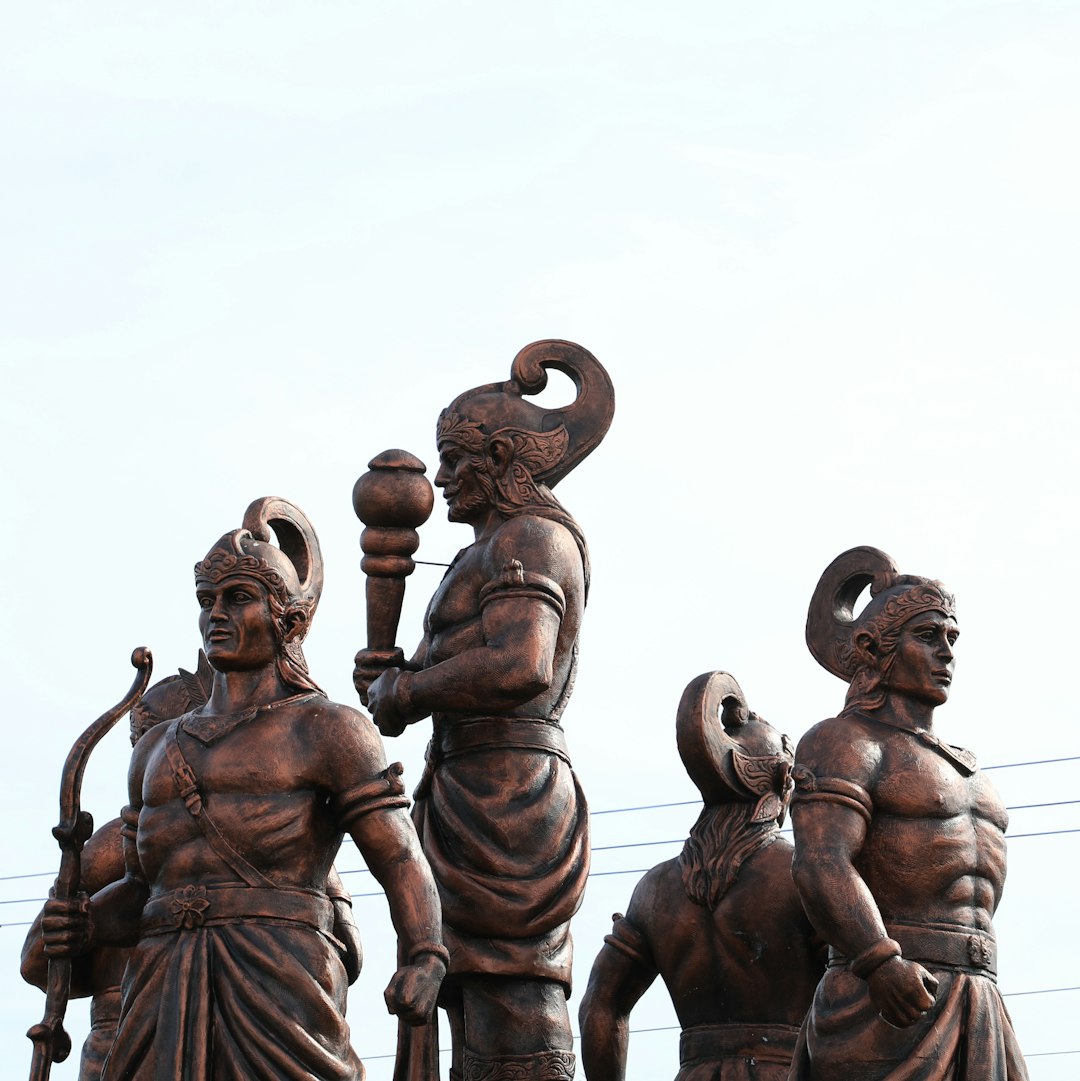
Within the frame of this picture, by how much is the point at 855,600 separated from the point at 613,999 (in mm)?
1893

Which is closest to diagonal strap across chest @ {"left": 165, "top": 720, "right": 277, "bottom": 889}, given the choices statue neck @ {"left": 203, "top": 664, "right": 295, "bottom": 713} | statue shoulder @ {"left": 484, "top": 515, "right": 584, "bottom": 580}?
statue neck @ {"left": 203, "top": 664, "right": 295, "bottom": 713}

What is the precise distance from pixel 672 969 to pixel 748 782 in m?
0.81

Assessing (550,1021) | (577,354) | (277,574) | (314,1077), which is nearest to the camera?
(314,1077)

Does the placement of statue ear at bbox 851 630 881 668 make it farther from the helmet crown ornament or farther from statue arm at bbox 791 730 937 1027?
the helmet crown ornament

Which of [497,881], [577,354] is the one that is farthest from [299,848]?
[577,354]

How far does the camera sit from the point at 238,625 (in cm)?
1065

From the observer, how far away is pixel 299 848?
10.4m

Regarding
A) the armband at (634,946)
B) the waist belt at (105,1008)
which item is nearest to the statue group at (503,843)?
the armband at (634,946)

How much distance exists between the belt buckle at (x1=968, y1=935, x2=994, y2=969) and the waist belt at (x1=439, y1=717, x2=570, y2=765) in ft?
6.34

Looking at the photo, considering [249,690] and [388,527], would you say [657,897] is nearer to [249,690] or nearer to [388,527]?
[388,527]

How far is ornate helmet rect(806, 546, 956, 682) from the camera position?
1127cm

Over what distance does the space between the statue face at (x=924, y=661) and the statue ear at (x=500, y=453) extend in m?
1.94

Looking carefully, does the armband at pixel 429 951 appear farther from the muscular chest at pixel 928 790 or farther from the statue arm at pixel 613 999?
the statue arm at pixel 613 999

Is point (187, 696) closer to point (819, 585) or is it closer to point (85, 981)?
point (85, 981)
